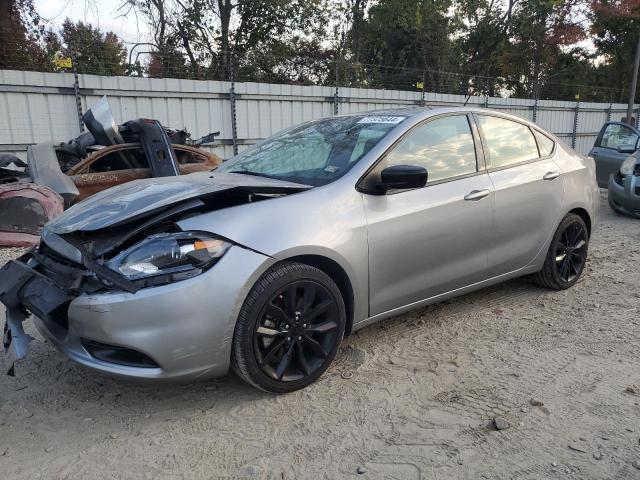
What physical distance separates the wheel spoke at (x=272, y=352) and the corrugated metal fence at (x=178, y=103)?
8631mm

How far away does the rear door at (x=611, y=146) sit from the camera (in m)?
9.27

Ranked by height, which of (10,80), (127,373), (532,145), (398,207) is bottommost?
(127,373)

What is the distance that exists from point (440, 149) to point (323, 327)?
5.04 ft

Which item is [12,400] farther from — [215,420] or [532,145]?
[532,145]

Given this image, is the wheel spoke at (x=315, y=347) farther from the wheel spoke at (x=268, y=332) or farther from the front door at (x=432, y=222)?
the front door at (x=432, y=222)

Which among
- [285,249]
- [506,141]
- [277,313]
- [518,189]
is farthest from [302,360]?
→ [506,141]

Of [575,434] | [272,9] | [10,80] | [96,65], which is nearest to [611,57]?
[272,9]

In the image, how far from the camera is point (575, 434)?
8.48 feet

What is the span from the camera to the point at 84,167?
7.53 meters

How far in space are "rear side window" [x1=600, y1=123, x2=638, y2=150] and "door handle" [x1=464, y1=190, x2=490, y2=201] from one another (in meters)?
7.06

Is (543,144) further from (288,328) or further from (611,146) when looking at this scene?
(611,146)

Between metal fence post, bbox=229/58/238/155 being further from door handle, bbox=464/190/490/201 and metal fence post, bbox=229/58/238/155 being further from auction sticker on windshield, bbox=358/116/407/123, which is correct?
door handle, bbox=464/190/490/201

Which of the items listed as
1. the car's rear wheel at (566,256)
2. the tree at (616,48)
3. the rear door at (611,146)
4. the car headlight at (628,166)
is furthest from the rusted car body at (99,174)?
the tree at (616,48)

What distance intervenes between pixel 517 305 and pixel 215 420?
8.85 ft
